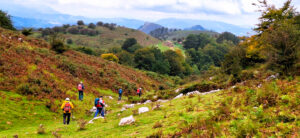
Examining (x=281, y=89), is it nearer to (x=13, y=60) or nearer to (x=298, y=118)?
(x=298, y=118)

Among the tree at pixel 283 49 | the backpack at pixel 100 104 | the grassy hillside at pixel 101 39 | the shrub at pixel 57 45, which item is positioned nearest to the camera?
the tree at pixel 283 49

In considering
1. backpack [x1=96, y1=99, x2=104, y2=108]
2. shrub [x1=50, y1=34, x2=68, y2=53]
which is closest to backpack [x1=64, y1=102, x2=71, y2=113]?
backpack [x1=96, y1=99, x2=104, y2=108]

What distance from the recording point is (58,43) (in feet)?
110

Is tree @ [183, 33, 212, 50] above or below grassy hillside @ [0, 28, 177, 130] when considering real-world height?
above

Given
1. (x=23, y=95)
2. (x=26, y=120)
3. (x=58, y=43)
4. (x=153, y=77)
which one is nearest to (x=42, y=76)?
(x=23, y=95)

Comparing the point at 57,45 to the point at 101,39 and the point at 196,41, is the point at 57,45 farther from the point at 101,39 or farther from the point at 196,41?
the point at 196,41

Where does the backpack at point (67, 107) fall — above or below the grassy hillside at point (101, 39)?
below

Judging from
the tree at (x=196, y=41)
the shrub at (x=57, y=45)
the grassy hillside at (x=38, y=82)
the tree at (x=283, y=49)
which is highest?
the tree at (x=196, y=41)

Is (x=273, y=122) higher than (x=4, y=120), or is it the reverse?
(x=273, y=122)

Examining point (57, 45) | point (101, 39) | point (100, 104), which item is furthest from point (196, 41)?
point (100, 104)

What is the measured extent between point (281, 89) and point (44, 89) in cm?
1932

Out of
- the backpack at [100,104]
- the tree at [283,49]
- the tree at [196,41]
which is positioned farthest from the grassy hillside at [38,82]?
the tree at [196,41]

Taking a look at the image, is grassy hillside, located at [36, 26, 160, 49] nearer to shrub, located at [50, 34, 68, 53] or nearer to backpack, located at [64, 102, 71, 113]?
shrub, located at [50, 34, 68, 53]

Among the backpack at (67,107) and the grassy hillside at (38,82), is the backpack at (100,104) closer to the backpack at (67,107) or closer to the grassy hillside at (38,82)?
the backpack at (67,107)
